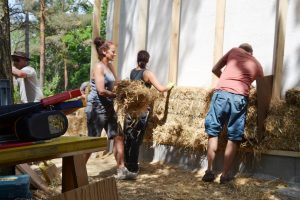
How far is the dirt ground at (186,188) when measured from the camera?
4898 mm

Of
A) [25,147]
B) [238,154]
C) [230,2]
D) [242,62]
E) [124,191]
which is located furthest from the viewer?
[230,2]

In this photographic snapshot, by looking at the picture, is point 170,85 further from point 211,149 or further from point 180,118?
point 211,149

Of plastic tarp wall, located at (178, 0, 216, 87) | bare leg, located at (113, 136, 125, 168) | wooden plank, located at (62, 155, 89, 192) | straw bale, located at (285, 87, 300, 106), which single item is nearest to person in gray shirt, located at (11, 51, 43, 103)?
bare leg, located at (113, 136, 125, 168)

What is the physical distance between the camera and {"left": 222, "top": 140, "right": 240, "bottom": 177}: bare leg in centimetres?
546

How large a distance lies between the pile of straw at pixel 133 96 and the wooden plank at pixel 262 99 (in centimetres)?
138

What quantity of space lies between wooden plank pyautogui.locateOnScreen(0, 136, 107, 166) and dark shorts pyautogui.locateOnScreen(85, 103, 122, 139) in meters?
3.23

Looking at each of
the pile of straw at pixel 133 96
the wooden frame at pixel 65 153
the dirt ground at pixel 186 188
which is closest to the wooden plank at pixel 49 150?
the wooden frame at pixel 65 153

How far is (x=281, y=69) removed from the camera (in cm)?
552

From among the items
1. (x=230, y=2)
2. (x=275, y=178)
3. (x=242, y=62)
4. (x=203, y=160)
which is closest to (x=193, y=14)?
(x=230, y=2)

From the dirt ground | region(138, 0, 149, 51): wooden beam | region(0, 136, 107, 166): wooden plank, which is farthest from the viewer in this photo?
region(138, 0, 149, 51): wooden beam

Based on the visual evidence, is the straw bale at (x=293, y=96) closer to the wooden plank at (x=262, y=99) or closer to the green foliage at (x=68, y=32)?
the wooden plank at (x=262, y=99)

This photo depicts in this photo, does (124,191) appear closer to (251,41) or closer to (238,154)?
(238,154)

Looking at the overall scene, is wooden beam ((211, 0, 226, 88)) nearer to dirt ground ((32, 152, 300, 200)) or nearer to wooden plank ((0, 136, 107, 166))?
dirt ground ((32, 152, 300, 200))

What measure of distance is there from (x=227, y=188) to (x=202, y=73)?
1968mm
